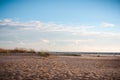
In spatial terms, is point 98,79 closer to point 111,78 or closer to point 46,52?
point 111,78

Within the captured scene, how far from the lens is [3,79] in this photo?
17.8 feet

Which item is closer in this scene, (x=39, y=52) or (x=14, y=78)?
(x=14, y=78)

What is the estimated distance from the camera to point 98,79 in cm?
587

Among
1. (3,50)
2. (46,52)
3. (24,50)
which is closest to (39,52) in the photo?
(46,52)

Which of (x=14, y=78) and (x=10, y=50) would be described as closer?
(x=14, y=78)

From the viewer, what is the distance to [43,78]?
570cm

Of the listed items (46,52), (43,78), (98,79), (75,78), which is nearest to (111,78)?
(98,79)

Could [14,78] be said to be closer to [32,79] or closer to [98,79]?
[32,79]

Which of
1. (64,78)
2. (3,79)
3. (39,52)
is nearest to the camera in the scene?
(3,79)

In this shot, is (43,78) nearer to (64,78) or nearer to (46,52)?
(64,78)

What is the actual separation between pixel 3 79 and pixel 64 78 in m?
1.93

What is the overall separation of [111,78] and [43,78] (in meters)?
2.35

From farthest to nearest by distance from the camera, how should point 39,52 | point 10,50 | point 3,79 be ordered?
1. point 10,50
2. point 39,52
3. point 3,79

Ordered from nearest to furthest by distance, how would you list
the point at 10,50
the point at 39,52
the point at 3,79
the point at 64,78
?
the point at 3,79
the point at 64,78
the point at 39,52
the point at 10,50
